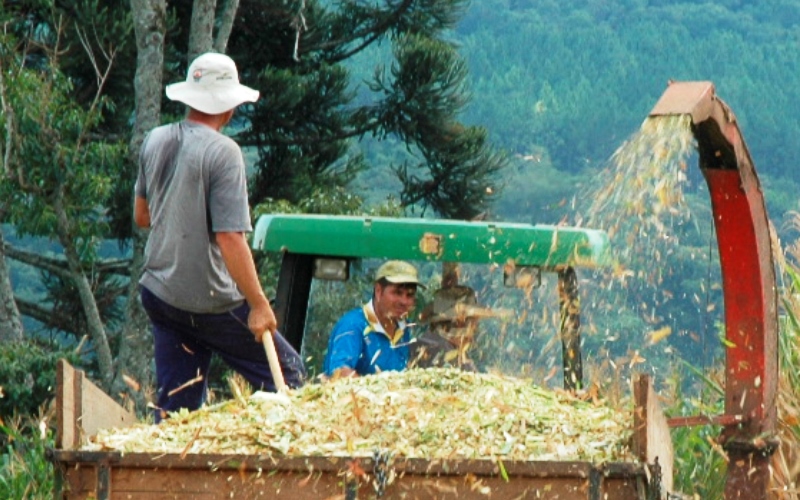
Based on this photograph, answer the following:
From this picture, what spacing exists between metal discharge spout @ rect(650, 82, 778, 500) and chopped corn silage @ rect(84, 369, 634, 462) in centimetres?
61

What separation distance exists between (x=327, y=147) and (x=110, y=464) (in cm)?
2135

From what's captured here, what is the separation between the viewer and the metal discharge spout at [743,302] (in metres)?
5.68

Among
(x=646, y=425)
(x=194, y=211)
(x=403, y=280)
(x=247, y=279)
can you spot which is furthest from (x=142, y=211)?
(x=646, y=425)

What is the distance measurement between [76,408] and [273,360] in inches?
50.1

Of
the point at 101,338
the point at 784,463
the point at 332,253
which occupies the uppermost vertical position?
the point at 332,253

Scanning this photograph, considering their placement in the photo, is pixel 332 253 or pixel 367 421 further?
pixel 332 253

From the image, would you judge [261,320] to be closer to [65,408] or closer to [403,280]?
[403,280]

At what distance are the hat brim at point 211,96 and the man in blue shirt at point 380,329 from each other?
84 centimetres

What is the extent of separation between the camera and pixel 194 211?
6.34m

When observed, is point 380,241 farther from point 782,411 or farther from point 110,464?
point 110,464

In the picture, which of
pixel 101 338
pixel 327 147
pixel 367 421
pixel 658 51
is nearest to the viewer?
pixel 367 421

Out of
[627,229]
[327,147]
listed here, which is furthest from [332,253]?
[327,147]

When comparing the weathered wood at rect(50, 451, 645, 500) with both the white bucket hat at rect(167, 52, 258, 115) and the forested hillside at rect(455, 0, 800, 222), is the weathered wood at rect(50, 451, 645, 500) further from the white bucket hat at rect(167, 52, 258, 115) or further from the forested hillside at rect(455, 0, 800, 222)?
the forested hillside at rect(455, 0, 800, 222)

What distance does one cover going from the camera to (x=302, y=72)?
26.3 metres
